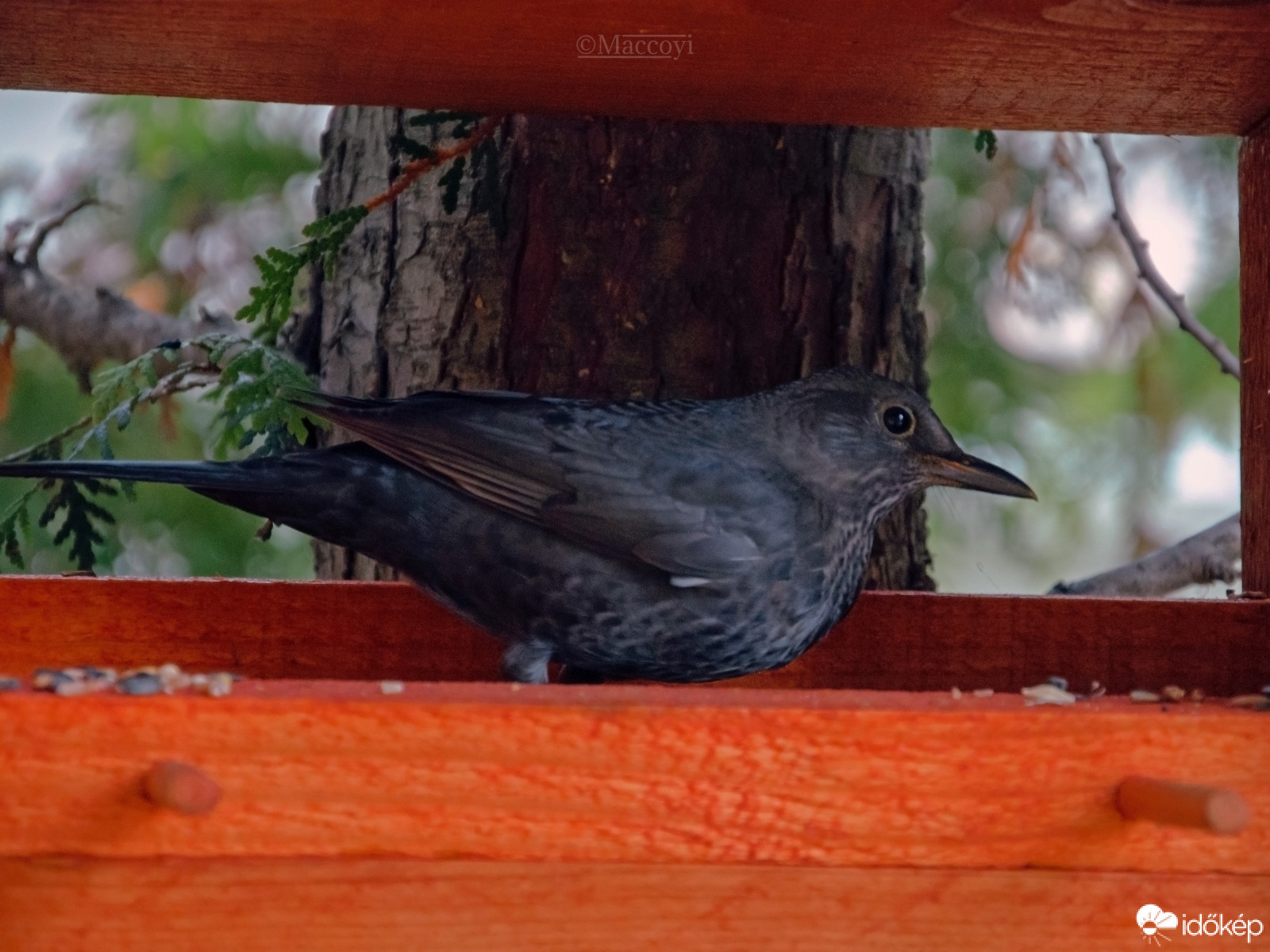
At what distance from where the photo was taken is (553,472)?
2215mm

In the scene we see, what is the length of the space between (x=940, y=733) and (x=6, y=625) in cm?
151

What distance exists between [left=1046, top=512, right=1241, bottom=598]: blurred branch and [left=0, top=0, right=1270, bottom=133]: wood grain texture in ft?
3.47

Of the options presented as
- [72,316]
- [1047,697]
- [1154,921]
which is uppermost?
[72,316]

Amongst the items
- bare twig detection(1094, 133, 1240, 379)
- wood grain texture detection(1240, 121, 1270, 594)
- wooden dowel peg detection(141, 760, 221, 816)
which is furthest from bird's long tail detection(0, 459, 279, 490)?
bare twig detection(1094, 133, 1240, 379)

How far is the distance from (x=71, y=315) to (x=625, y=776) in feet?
7.88

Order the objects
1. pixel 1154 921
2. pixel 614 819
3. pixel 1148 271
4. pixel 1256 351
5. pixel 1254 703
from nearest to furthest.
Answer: pixel 614 819 < pixel 1154 921 < pixel 1254 703 < pixel 1256 351 < pixel 1148 271

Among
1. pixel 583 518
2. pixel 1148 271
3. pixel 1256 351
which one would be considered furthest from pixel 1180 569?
pixel 583 518

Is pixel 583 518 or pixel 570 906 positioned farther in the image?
pixel 583 518

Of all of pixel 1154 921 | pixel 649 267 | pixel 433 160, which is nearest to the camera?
pixel 1154 921

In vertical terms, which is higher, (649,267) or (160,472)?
(649,267)

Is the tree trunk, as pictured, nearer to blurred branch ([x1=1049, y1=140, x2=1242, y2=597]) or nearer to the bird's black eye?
the bird's black eye

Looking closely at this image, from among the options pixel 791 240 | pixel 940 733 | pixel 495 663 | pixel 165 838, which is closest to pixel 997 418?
pixel 791 240

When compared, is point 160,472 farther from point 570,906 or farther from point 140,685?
point 570,906

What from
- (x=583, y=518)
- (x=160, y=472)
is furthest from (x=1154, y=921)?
(x=160, y=472)
